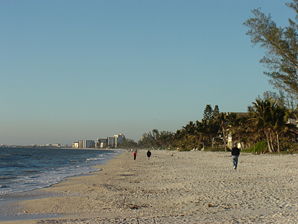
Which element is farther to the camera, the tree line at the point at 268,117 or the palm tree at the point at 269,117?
the palm tree at the point at 269,117

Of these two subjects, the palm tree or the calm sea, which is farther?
the palm tree

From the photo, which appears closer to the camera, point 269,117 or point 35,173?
point 35,173

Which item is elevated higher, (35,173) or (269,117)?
(269,117)

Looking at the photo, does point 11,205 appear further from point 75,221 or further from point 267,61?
point 267,61

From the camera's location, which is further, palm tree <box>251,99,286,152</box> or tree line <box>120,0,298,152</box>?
palm tree <box>251,99,286,152</box>

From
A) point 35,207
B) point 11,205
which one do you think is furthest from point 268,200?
point 11,205

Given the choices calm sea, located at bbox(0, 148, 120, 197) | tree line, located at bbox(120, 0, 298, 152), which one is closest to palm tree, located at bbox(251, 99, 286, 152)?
tree line, located at bbox(120, 0, 298, 152)

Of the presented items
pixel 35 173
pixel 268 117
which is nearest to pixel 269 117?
pixel 268 117

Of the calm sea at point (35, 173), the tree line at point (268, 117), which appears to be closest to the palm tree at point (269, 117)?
the tree line at point (268, 117)

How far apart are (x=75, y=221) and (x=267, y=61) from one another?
1386 cm

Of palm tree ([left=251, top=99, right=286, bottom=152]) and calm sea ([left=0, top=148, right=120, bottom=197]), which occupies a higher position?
palm tree ([left=251, top=99, right=286, bottom=152])

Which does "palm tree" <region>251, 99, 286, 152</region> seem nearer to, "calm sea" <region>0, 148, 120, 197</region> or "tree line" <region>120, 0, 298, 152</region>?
"tree line" <region>120, 0, 298, 152</region>

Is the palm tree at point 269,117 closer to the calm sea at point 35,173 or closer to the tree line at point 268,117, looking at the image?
the tree line at point 268,117

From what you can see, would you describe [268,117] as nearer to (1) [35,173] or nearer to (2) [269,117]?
(2) [269,117]
